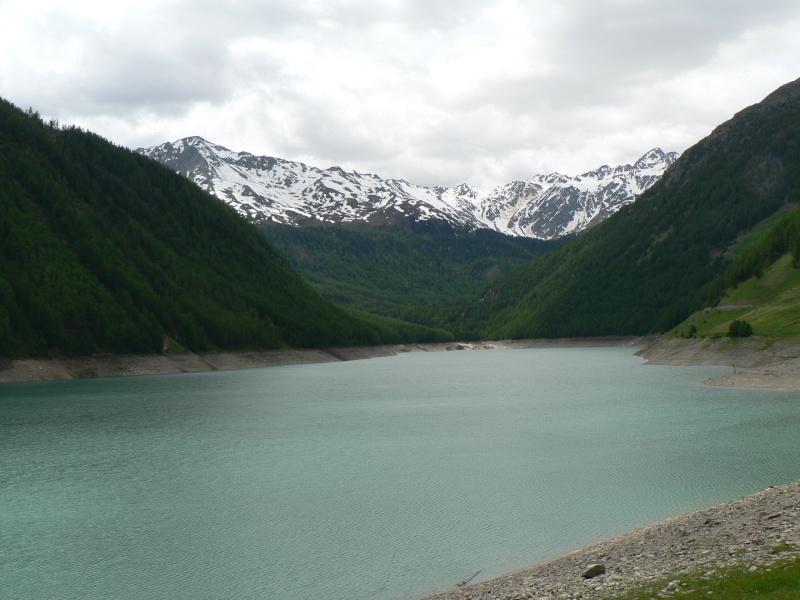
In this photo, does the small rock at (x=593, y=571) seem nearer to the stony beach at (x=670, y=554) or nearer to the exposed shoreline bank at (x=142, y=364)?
the stony beach at (x=670, y=554)

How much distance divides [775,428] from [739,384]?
29.2 m

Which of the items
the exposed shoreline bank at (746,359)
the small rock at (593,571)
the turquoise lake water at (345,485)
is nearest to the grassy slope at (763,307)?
the exposed shoreline bank at (746,359)

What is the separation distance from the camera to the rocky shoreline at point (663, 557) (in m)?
17.7

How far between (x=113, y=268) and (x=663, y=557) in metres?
138

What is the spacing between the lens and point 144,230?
171m

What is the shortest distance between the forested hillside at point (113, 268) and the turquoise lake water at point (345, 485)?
51.6m

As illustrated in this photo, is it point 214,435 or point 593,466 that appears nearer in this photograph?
point 593,466

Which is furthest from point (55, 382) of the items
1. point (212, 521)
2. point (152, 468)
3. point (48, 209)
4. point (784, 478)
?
point (784, 478)

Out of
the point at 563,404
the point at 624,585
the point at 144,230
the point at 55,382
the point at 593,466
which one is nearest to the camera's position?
the point at 624,585

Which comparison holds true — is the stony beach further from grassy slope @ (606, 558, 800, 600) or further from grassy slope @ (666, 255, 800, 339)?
grassy slope @ (666, 255, 800, 339)

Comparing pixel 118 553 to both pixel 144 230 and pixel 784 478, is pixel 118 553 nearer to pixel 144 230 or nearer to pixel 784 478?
pixel 784 478

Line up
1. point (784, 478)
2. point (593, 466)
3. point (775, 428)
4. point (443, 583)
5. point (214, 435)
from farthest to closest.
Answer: point (214, 435)
point (775, 428)
point (593, 466)
point (784, 478)
point (443, 583)

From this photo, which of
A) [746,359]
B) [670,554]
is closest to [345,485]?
[670,554]

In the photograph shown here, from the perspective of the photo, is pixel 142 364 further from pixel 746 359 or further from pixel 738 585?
pixel 738 585
